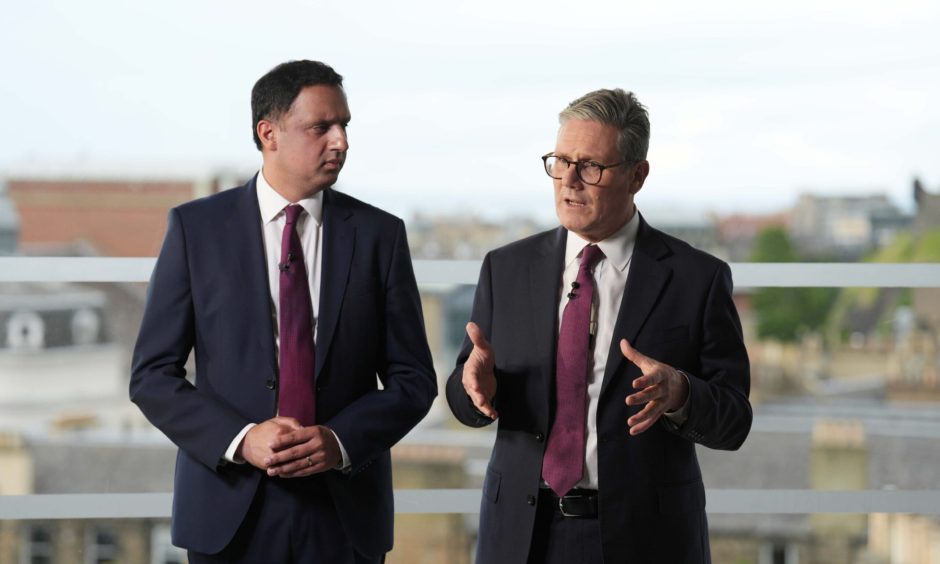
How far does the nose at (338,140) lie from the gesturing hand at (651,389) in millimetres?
558

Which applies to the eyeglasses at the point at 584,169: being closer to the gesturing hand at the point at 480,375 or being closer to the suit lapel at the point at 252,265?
the gesturing hand at the point at 480,375

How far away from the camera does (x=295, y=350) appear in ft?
6.75

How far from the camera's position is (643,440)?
2.02 metres

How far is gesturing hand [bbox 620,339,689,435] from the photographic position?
1.86 meters

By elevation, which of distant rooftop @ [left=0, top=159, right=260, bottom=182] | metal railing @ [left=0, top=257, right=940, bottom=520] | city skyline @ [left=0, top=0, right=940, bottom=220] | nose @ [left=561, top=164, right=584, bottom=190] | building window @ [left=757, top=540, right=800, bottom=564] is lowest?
building window @ [left=757, top=540, right=800, bottom=564]

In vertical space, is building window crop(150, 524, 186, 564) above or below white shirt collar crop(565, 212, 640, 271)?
below

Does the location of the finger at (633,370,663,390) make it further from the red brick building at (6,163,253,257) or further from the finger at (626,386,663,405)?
the red brick building at (6,163,253,257)

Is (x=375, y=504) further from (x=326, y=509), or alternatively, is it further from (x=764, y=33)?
(x=764, y=33)

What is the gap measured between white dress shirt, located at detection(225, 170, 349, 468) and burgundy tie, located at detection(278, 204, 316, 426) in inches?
0.8

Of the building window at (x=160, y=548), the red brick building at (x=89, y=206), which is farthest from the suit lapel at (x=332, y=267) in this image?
the building window at (x=160, y=548)

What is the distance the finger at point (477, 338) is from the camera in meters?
1.95

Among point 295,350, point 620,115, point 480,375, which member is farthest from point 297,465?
point 620,115

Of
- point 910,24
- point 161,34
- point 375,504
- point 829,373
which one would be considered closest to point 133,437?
point 161,34

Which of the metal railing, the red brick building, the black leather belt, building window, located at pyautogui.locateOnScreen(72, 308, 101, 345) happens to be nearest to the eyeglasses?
the black leather belt
